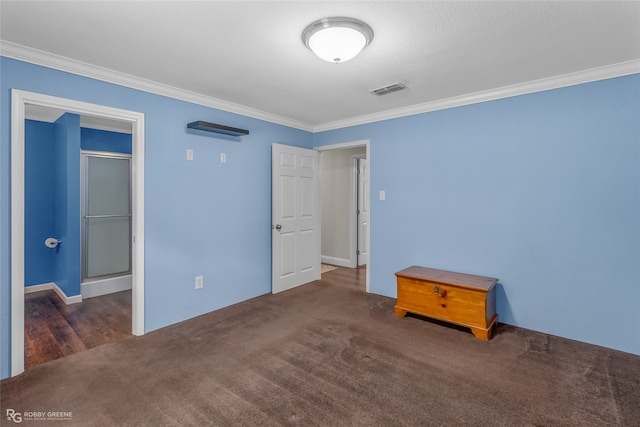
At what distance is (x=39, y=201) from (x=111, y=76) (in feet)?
8.84

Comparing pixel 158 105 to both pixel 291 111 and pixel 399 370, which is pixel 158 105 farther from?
pixel 399 370

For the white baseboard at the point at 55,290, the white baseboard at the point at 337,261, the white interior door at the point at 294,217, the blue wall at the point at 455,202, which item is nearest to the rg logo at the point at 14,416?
the blue wall at the point at 455,202

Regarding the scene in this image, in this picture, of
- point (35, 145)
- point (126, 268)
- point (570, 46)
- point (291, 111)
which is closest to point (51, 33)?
point (291, 111)

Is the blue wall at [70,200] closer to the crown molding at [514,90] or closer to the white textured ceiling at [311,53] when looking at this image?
the white textured ceiling at [311,53]

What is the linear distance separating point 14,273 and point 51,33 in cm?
171

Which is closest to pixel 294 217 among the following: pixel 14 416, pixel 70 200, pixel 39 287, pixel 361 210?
pixel 361 210

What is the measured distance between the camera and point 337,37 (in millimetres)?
1966

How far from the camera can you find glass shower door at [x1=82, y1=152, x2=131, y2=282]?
423 centimetres

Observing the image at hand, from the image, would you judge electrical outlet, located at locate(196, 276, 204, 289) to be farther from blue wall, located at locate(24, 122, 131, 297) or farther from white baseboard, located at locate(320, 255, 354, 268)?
white baseboard, located at locate(320, 255, 354, 268)

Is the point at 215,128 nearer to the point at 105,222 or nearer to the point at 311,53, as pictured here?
the point at 311,53

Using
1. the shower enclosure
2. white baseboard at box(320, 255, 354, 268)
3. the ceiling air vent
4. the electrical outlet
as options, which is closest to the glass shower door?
the shower enclosure

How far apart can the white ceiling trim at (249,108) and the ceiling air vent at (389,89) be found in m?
0.68

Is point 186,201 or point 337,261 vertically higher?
point 186,201

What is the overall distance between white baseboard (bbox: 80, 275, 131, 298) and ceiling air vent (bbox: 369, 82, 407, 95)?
4.16m
